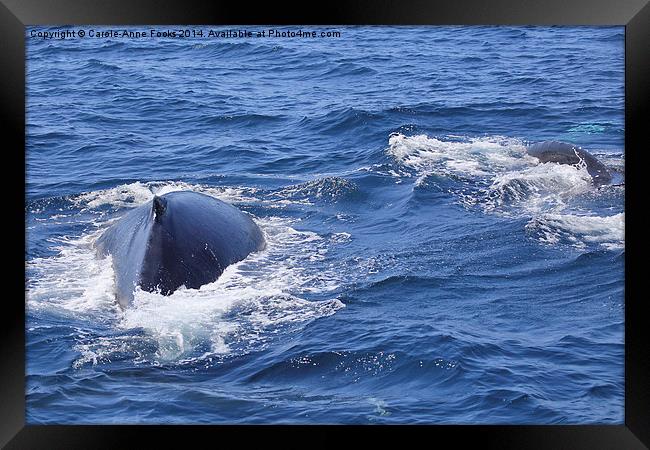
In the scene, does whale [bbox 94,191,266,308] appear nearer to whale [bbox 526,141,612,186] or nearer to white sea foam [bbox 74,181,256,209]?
white sea foam [bbox 74,181,256,209]

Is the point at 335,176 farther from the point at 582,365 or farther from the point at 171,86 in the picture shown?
the point at 582,365

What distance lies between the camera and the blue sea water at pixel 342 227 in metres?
17.4

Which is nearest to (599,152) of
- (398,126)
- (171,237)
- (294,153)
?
(398,126)

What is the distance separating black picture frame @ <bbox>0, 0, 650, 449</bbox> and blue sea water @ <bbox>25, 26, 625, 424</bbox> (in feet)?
2.58

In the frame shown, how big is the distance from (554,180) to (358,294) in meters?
8.50

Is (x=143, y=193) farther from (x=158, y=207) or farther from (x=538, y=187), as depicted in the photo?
(x=538, y=187)

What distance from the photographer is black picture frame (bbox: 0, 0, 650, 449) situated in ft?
51.2

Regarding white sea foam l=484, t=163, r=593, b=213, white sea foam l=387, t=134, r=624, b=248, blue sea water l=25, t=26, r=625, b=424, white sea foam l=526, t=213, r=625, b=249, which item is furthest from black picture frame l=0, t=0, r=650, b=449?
white sea foam l=484, t=163, r=593, b=213

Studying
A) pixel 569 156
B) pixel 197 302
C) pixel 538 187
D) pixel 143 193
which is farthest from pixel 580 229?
pixel 143 193
